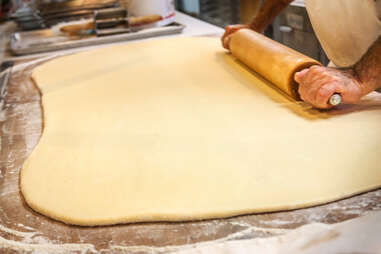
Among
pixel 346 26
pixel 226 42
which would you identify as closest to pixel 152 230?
pixel 346 26

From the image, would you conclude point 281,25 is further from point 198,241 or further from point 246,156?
point 198,241

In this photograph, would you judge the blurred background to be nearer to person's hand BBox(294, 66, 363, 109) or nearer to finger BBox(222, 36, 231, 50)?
finger BBox(222, 36, 231, 50)

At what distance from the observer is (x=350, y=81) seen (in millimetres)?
1248

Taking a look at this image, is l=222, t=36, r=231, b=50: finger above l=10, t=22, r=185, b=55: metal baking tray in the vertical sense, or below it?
above

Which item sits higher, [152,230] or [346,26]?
[346,26]

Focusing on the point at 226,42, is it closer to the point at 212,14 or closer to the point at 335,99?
the point at 335,99

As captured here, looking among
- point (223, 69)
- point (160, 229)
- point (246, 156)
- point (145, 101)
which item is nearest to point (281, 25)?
point (223, 69)

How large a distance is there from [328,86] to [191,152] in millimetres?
500

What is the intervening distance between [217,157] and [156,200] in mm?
250

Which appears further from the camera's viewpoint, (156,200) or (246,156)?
(246,156)

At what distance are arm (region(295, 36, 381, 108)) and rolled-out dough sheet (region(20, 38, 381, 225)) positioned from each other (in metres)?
0.07

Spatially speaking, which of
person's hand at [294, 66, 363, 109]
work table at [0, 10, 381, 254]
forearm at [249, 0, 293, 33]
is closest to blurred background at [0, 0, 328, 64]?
forearm at [249, 0, 293, 33]

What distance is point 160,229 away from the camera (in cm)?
90

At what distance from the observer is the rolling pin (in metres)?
1.45
